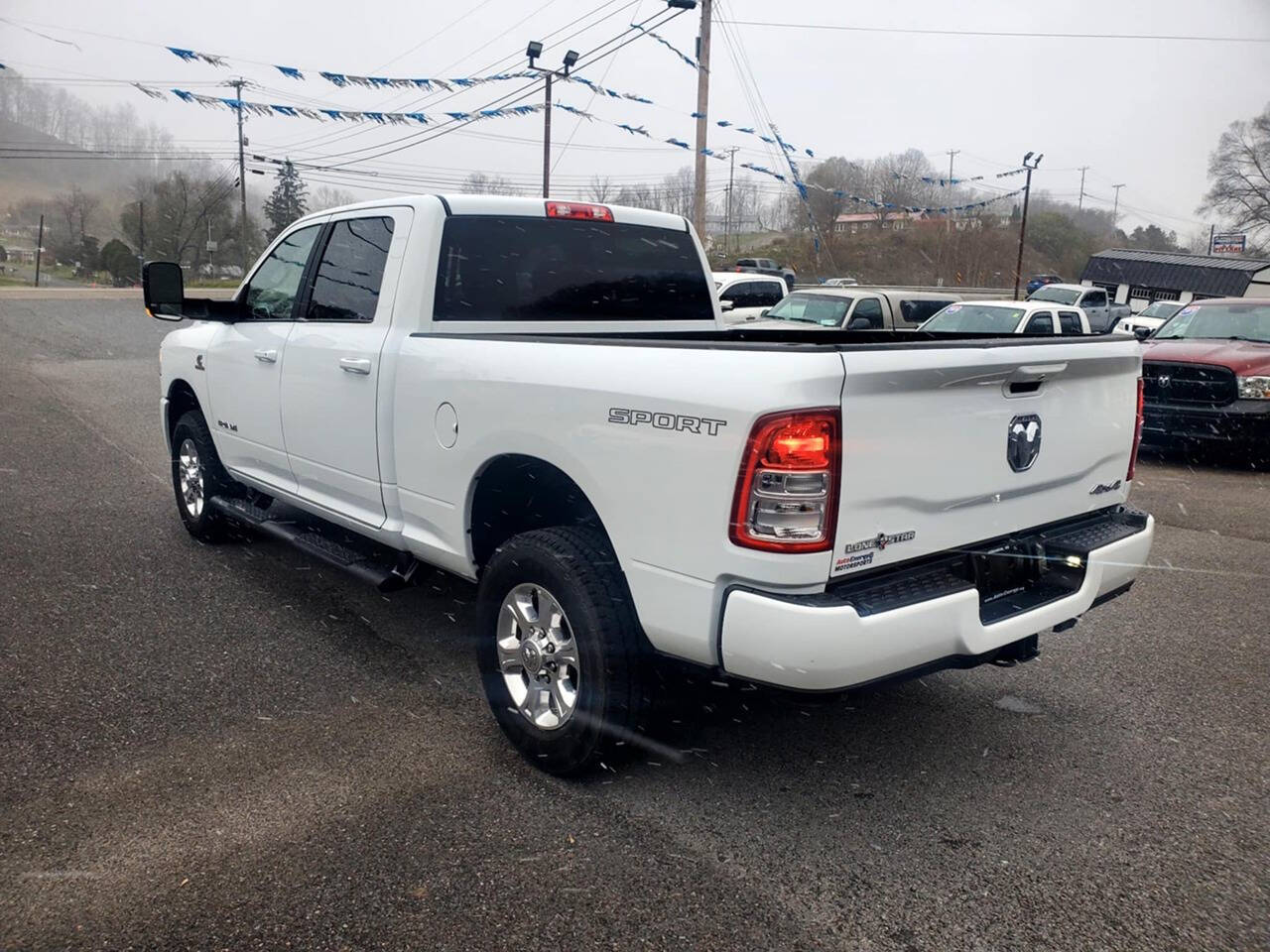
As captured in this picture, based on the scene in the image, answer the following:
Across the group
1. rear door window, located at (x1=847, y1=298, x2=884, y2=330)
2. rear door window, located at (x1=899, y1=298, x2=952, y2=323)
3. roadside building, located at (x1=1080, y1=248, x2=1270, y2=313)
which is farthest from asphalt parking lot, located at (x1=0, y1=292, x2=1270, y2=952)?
roadside building, located at (x1=1080, y1=248, x2=1270, y2=313)

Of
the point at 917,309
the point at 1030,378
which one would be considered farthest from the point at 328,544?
the point at 917,309

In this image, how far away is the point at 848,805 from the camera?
3.14 meters

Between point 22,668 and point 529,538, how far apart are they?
8.06 ft

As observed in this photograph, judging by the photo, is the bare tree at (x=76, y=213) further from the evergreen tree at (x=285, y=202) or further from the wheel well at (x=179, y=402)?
the wheel well at (x=179, y=402)

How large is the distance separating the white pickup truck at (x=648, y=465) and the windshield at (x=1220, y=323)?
8.06 m

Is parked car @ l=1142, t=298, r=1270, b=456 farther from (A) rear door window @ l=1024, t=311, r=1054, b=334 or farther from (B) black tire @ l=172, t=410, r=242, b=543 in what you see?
(B) black tire @ l=172, t=410, r=242, b=543

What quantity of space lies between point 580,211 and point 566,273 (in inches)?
12.6

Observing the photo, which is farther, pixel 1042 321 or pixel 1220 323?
pixel 1042 321

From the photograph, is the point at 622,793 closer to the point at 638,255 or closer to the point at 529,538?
the point at 529,538

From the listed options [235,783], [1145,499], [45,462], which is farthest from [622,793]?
[45,462]

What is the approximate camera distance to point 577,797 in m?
→ 3.15

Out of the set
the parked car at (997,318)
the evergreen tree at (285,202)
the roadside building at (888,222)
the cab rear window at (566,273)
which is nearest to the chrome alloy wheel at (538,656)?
the cab rear window at (566,273)

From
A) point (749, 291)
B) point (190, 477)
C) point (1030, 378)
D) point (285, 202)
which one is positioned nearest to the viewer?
point (1030, 378)

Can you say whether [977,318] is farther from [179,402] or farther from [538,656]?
[538,656]
